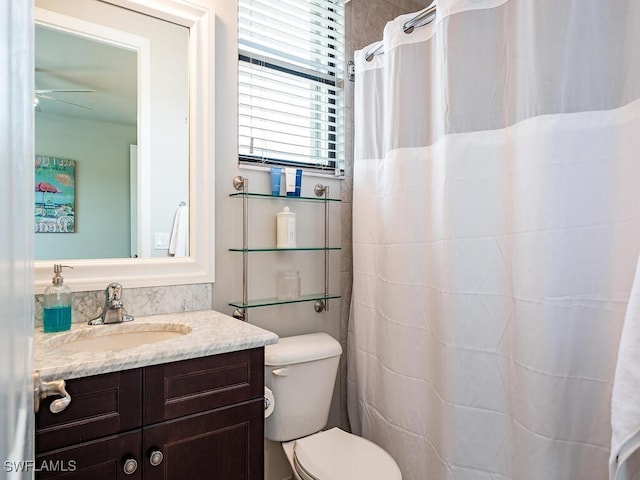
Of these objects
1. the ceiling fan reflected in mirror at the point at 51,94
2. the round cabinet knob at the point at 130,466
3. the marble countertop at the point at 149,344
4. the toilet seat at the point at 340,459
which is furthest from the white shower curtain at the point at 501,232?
the ceiling fan reflected in mirror at the point at 51,94

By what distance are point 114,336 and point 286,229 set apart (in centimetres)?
78

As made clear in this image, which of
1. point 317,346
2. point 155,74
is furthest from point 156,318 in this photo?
point 155,74

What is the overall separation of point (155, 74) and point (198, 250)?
70 centimetres

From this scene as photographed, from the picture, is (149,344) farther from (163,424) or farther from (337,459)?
(337,459)

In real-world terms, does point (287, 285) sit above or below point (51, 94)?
below

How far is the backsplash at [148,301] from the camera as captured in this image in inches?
53.0

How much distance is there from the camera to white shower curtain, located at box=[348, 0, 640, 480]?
1.09m

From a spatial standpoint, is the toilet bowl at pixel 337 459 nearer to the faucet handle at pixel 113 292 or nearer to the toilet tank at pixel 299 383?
the toilet tank at pixel 299 383

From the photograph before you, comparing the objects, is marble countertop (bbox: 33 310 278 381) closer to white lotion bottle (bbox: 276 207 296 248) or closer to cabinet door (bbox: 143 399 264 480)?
cabinet door (bbox: 143 399 264 480)

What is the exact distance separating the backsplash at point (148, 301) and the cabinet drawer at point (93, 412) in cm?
46

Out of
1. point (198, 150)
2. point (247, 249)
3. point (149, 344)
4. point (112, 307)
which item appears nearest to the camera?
point (149, 344)

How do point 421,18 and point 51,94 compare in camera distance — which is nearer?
point 51,94

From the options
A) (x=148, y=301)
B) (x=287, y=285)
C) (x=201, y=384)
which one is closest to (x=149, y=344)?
(x=201, y=384)

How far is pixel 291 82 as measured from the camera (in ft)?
6.13
